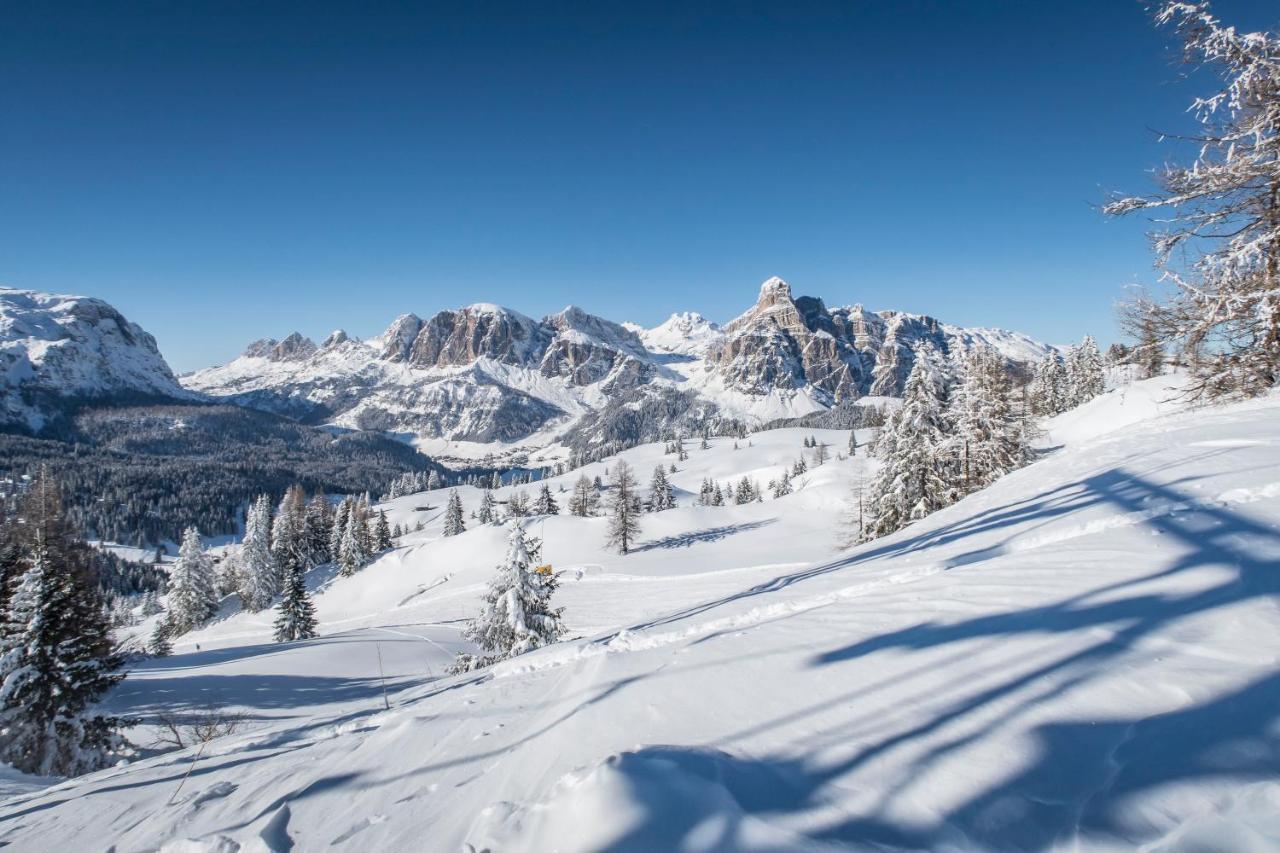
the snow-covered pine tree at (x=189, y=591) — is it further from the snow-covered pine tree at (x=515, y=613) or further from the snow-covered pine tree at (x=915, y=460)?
the snow-covered pine tree at (x=915, y=460)

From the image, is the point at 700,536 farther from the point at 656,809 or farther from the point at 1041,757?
the point at 656,809

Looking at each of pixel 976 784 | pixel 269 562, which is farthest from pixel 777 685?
pixel 269 562

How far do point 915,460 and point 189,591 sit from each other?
6473 cm

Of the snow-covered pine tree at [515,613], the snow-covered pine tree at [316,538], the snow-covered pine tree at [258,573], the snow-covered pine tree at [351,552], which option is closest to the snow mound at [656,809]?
the snow-covered pine tree at [515,613]

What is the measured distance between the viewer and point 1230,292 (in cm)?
731

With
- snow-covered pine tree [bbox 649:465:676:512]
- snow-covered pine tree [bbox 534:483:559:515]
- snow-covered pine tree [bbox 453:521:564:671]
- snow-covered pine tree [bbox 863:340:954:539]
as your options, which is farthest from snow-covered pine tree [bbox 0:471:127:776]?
snow-covered pine tree [bbox 649:465:676:512]

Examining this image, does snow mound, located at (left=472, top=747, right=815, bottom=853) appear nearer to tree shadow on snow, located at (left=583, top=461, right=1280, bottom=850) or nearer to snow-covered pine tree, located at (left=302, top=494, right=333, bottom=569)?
tree shadow on snow, located at (left=583, top=461, right=1280, bottom=850)

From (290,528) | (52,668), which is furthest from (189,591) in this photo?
(52,668)

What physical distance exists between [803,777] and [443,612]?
3893 centimetres

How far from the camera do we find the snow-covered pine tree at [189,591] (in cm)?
5156

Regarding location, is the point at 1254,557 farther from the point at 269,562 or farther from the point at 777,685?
the point at 269,562

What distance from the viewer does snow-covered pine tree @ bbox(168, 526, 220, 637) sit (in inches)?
2030

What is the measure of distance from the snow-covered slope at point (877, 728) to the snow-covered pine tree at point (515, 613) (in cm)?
1007

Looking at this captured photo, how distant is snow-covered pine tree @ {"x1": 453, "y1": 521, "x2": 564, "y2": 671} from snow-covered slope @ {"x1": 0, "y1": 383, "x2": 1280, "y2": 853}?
10.1 m
